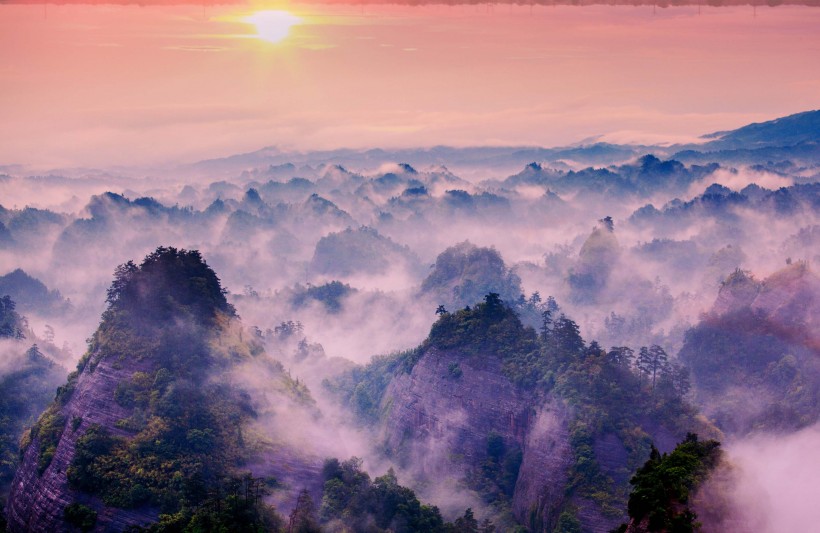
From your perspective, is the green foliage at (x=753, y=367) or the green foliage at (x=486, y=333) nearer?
the green foliage at (x=486, y=333)

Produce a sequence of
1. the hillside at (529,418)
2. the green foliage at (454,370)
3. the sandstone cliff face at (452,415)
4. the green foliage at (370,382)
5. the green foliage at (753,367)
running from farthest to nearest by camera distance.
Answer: the green foliage at (370,382)
the green foliage at (753,367)
the green foliage at (454,370)
the sandstone cliff face at (452,415)
the hillside at (529,418)

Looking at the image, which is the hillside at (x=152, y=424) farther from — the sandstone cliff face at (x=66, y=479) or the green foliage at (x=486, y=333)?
the green foliage at (x=486, y=333)

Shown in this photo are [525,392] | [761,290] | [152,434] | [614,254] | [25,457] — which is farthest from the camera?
[614,254]

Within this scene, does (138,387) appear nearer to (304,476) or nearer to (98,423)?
(98,423)

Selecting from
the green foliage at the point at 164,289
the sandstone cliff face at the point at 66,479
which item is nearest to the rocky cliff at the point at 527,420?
the green foliage at the point at 164,289

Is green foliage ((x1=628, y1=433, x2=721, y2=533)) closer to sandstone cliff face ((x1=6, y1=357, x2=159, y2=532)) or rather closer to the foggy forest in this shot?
the foggy forest

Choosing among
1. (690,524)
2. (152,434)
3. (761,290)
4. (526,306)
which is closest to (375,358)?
(526,306)
